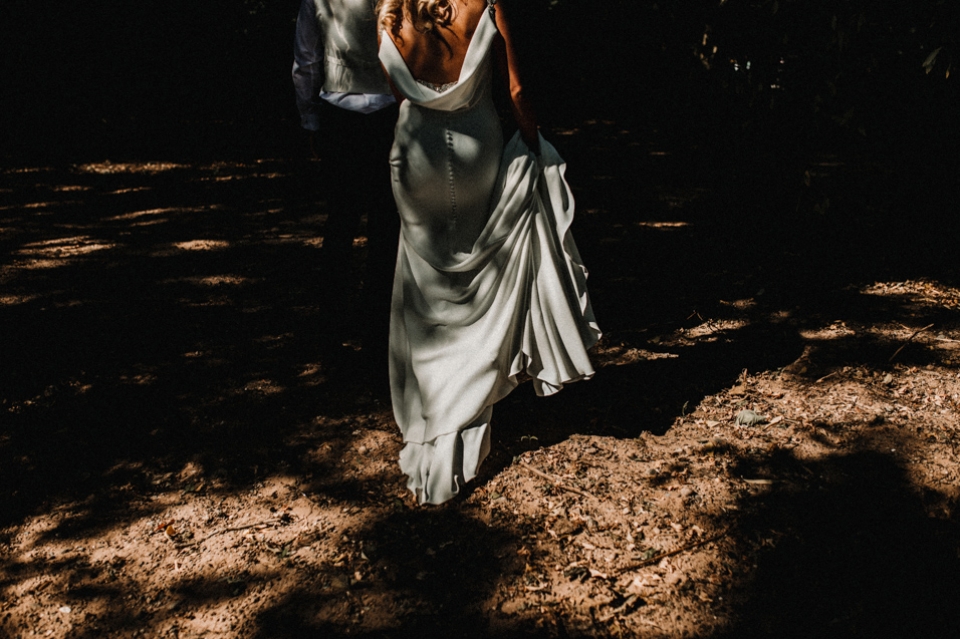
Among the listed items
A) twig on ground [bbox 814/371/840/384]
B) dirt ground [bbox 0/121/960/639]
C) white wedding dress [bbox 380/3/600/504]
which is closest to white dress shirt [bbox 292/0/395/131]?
white wedding dress [bbox 380/3/600/504]

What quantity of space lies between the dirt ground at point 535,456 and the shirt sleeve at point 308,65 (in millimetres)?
1308

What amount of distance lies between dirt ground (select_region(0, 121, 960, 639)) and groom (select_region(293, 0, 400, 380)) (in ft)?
2.26

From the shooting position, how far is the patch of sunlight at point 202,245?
712cm

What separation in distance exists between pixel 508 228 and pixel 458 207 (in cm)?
24

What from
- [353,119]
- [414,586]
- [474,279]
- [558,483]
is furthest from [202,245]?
[414,586]

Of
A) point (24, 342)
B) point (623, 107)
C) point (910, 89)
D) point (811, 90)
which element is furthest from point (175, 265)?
point (623, 107)

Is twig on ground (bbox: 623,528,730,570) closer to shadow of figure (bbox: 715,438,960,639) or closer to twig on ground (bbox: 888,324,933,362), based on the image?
shadow of figure (bbox: 715,438,960,639)

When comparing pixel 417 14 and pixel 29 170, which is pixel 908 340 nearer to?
pixel 417 14

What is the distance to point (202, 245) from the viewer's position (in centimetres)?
720

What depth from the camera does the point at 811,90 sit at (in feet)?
17.1

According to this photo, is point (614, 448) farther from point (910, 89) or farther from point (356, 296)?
point (910, 89)

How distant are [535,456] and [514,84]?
67.6 inches

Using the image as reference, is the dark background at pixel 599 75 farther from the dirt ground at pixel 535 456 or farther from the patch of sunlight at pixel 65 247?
the patch of sunlight at pixel 65 247

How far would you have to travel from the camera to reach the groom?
167 inches
